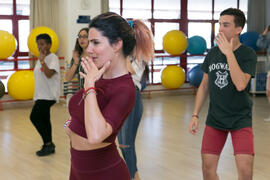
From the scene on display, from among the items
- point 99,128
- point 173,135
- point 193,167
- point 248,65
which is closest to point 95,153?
point 99,128

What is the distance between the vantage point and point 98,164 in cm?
161

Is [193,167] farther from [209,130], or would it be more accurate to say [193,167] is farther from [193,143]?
[209,130]

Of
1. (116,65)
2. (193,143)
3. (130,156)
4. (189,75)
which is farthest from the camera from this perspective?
(189,75)

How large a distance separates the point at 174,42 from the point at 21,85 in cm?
342

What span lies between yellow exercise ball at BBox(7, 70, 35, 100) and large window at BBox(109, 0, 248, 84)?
2.86 m

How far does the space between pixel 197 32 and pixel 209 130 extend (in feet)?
26.2

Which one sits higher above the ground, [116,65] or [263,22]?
[263,22]

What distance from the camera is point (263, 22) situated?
1025cm

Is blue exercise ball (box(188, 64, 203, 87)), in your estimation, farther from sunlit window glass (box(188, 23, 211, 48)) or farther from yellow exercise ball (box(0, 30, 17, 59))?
yellow exercise ball (box(0, 30, 17, 59))

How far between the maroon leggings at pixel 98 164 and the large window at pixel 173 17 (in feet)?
25.0

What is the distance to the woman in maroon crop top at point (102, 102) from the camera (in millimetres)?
1456

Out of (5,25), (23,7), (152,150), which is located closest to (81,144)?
(152,150)

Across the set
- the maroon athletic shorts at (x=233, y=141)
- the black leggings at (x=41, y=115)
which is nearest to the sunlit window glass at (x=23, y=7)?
the black leggings at (x=41, y=115)

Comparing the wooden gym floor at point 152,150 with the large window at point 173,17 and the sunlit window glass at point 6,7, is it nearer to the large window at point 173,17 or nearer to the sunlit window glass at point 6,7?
the sunlit window glass at point 6,7
